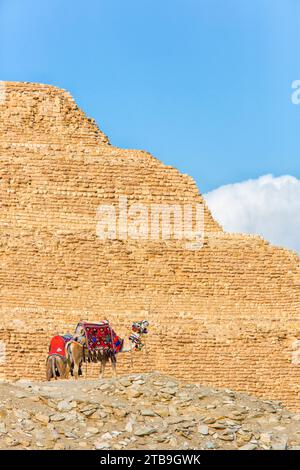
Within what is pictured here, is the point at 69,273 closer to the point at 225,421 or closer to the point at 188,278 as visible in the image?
the point at 188,278

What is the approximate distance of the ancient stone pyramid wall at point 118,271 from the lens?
49.0 metres

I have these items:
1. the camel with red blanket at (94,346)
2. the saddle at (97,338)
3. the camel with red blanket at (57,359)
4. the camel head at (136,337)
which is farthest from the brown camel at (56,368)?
the camel head at (136,337)

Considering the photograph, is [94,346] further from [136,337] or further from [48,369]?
[136,337]

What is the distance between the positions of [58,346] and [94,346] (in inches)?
45.0

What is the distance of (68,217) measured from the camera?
54.2 m

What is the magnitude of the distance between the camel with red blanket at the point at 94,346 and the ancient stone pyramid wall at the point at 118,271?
299 centimetres

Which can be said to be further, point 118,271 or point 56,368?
point 118,271

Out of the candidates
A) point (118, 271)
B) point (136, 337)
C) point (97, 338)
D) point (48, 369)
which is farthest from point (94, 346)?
point (118, 271)

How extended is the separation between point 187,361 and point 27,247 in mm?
7020

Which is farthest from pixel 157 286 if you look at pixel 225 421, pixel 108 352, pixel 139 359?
pixel 225 421

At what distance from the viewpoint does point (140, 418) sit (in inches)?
1318

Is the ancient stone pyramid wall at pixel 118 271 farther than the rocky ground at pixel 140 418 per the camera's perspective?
Yes

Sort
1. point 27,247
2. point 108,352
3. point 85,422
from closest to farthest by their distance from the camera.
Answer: point 85,422, point 108,352, point 27,247

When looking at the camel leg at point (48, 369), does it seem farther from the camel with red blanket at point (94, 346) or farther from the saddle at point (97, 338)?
the saddle at point (97, 338)
